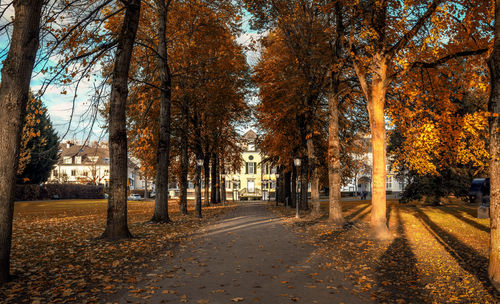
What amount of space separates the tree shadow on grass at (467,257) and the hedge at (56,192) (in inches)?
1679

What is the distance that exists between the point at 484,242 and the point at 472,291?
6.81m

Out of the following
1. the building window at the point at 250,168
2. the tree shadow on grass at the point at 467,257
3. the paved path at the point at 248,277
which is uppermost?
the building window at the point at 250,168

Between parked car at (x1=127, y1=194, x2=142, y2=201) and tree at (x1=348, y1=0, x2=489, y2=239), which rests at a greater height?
tree at (x1=348, y1=0, x2=489, y2=239)

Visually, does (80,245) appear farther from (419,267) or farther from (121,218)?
(419,267)

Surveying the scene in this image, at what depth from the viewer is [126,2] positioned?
10.6 meters

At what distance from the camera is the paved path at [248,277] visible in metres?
5.33

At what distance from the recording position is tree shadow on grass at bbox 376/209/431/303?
558 cm

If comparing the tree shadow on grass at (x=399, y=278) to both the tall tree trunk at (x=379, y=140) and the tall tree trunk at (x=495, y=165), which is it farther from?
the tall tree trunk at (x=379, y=140)

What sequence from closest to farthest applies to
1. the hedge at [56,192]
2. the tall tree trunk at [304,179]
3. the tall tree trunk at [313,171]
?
1. the tall tree trunk at [313,171]
2. the tall tree trunk at [304,179]
3. the hedge at [56,192]

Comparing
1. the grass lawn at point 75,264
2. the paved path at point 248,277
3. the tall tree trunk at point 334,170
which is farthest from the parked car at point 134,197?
the paved path at point 248,277

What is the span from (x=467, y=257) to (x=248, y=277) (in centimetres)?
583

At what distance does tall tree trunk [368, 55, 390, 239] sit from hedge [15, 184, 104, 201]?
135ft

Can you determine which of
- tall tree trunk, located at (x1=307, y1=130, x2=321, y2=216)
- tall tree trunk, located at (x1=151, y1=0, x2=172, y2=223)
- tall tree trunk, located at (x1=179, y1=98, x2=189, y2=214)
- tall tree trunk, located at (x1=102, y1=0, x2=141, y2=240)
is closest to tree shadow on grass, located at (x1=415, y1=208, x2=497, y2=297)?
tall tree trunk, located at (x1=307, y1=130, x2=321, y2=216)

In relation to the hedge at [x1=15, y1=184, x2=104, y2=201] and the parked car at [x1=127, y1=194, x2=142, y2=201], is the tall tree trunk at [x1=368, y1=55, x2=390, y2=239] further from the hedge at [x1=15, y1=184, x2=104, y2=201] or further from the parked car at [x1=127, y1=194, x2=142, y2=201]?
the parked car at [x1=127, y1=194, x2=142, y2=201]
